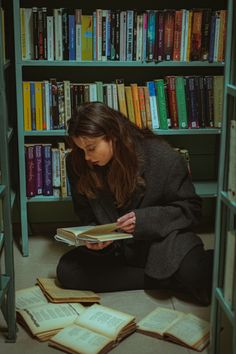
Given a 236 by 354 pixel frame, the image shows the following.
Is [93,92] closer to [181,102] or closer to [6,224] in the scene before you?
[181,102]

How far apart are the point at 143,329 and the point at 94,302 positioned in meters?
0.27

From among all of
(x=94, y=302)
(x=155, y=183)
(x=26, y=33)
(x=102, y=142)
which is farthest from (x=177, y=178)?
(x=26, y=33)

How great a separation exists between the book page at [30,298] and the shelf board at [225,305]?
0.75 m

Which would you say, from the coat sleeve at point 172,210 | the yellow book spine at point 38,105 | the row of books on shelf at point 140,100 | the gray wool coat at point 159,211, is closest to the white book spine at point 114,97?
the row of books on shelf at point 140,100

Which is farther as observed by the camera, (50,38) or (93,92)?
(93,92)

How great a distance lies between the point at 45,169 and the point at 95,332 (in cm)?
99

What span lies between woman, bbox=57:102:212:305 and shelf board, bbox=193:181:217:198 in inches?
19.7

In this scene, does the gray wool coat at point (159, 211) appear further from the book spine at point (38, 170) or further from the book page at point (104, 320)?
the book spine at point (38, 170)

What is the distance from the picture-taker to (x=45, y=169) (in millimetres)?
2750

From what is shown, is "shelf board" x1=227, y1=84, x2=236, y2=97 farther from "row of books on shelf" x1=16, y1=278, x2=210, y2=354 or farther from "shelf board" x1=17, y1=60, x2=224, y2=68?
"shelf board" x1=17, y1=60, x2=224, y2=68

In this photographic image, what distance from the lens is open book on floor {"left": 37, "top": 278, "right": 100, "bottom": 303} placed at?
87.0 inches

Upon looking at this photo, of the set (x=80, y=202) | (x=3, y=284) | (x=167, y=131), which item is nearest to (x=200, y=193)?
(x=167, y=131)

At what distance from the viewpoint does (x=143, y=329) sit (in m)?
2.04

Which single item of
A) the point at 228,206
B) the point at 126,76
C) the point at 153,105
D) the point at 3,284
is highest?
the point at 126,76
